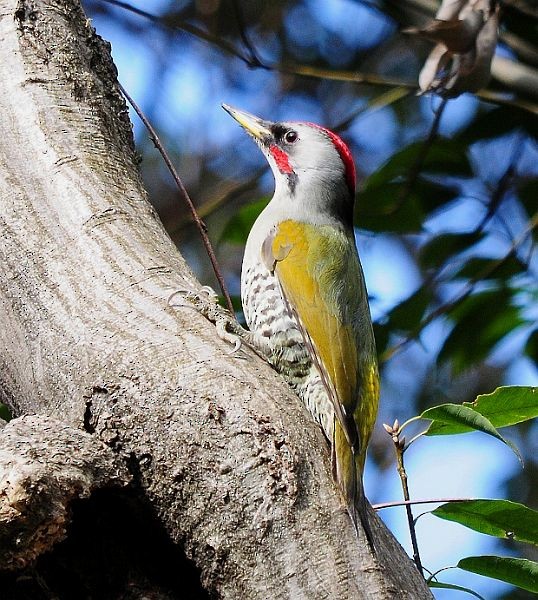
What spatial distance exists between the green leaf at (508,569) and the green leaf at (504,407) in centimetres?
28

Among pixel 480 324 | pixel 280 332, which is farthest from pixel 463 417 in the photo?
pixel 480 324

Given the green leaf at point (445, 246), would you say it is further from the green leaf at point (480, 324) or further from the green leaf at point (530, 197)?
the green leaf at point (530, 197)

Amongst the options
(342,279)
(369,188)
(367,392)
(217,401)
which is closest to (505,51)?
(369,188)

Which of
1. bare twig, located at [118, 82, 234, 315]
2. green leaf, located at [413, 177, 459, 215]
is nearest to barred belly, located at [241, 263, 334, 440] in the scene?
bare twig, located at [118, 82, 234, 315]

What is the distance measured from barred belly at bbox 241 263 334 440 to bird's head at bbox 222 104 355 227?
0.53 meters

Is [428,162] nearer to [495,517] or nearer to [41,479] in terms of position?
[495,517]

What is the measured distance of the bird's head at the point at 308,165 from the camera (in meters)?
3.71

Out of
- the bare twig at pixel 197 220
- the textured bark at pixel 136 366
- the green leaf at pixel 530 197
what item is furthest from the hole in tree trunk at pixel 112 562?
the green leaf at pixel 530 197

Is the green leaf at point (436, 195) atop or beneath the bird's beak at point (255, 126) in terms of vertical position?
atop

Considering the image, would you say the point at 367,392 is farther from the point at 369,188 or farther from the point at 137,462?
the point at 369,188

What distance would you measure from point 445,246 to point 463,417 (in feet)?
6.70

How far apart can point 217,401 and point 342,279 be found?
130 centimetres

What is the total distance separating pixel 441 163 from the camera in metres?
4.08

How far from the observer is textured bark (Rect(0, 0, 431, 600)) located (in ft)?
5.90
